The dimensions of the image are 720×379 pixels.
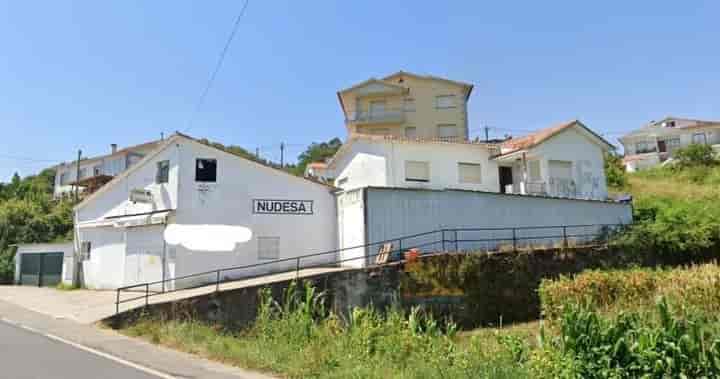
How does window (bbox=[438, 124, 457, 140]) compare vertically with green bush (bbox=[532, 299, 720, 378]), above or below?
above

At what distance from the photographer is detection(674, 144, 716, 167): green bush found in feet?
143

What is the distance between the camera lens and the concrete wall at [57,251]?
24.4 m

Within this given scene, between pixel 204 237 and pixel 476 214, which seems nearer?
pixel 204 237

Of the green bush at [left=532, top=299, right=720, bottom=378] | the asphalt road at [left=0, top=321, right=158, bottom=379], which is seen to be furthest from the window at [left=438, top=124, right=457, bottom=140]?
the green bush at [left=532, top=299, right=720, bottom=378]

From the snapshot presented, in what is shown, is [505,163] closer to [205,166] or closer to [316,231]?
[316,231]

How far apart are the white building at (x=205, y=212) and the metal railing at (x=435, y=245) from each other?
1.04 ft

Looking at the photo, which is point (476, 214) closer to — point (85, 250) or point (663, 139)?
point (85, 250)

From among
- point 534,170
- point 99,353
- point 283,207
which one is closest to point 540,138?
point 534,170

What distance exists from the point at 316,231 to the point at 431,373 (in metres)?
14.8

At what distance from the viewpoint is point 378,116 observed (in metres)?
43.5

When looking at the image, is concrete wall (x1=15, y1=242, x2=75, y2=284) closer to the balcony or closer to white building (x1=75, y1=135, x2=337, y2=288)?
white building (x1=75, y1=135, x2=337, y2=288)

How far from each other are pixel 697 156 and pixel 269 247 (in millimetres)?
42756

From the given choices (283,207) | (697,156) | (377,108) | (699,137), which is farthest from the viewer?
(699,137)

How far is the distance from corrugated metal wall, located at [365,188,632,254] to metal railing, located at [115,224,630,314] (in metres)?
0.06
